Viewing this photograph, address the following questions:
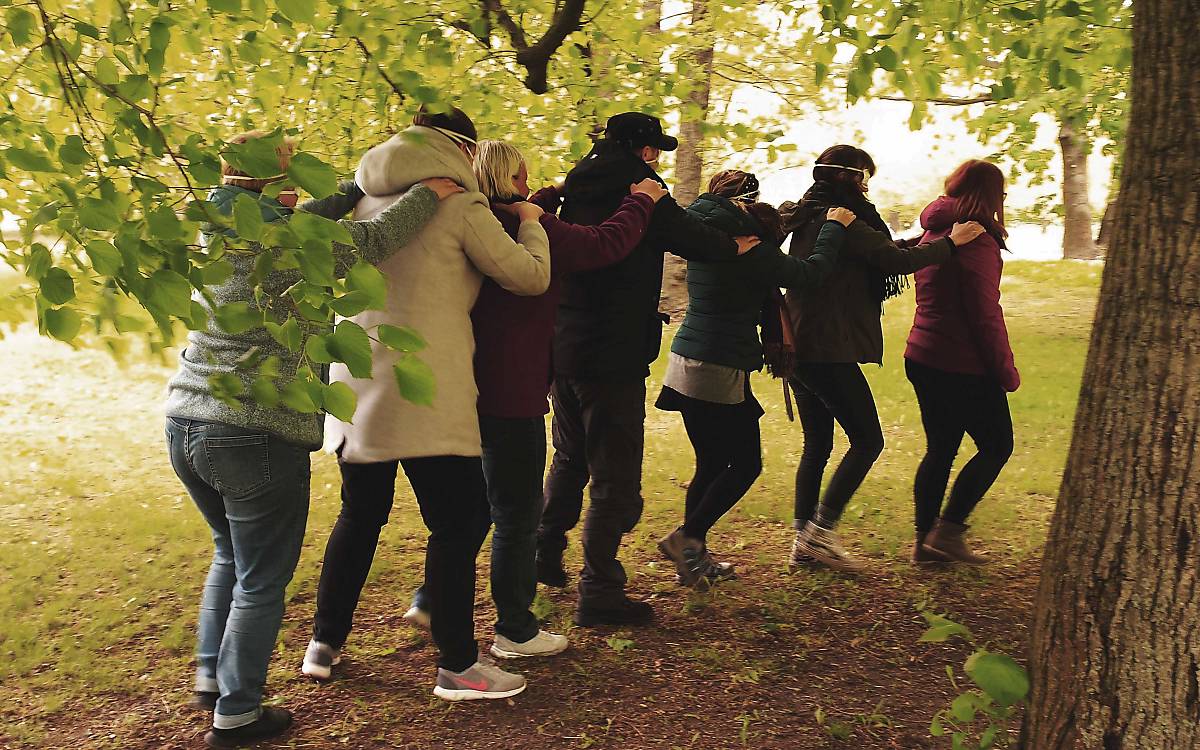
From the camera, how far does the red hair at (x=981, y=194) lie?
503cm

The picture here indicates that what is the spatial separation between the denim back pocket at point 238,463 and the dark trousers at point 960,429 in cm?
317

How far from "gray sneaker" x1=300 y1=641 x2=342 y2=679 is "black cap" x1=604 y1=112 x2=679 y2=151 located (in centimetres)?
255

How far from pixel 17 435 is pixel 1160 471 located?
10.3 metres

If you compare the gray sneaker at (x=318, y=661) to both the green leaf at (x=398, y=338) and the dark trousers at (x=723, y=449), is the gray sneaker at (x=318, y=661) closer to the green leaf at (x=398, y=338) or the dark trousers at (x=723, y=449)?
the dark trousers at (x=723, y=449)

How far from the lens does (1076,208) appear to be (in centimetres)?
1775

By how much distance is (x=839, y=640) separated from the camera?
450cm

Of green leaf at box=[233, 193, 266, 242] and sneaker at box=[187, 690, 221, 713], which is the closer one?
green leaf at box=[233, 193, 266, 242]

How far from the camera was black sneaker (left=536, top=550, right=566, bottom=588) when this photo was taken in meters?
5.12

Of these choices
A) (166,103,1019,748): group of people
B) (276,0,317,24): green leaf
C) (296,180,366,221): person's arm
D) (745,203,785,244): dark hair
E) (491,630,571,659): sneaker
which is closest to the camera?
(276,0,317,24): green leaf

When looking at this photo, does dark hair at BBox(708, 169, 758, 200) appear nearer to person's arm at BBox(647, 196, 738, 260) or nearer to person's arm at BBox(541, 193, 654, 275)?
person's arm at BBox(647, 196, 738, 260)

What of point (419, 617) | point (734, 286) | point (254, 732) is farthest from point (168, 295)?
point (734, 286)

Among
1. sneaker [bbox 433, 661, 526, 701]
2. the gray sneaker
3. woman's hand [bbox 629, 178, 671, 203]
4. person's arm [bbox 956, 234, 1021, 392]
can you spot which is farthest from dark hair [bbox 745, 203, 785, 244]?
the gray sneaker

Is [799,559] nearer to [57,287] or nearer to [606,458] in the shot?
[606,458]

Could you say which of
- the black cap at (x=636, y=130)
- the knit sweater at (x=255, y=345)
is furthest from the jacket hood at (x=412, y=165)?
the black cap at (x=636, y=130)
